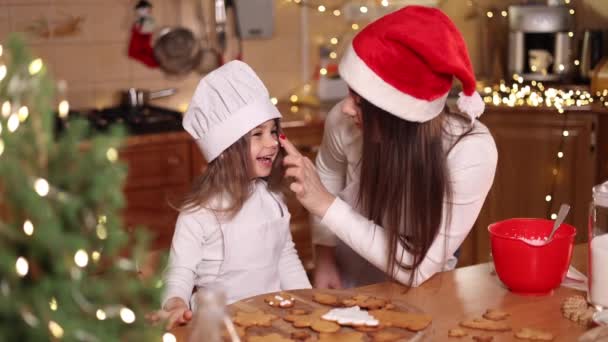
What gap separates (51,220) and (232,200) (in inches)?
46.9

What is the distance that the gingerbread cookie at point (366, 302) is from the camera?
4.89 feet

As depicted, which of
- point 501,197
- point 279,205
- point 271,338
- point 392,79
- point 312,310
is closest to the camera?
point 271,338

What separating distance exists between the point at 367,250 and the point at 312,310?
334 millimetres

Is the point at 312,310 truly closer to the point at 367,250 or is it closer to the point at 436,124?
the point at 367,250

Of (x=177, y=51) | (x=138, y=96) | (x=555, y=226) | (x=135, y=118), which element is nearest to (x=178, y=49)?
(x=177, y=51)

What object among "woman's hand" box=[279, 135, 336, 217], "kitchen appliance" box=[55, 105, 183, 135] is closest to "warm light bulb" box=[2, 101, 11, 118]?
"woman's hand" box=[279, 135, 336, 217]

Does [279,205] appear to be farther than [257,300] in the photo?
Yes

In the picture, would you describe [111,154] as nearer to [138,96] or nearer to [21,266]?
[21,266]

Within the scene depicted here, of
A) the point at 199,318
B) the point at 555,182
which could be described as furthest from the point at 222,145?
the point at 555,182

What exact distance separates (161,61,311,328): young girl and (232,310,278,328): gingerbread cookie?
38cm

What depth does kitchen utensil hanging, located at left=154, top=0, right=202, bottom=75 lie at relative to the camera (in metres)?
3.62

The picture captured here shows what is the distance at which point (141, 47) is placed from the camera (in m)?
3.59

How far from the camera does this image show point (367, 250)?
1.79 metres

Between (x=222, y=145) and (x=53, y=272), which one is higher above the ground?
(x=53, y=272)
